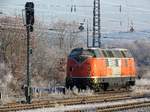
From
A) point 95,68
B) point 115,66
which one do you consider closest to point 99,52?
point 95,68

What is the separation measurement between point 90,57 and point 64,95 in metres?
4.20

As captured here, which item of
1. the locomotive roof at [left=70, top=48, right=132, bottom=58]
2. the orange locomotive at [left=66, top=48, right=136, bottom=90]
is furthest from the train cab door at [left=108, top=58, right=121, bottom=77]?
the locomotive roof at [left=70, top=48, right=132, bottom=58]

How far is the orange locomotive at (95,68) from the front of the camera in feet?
108

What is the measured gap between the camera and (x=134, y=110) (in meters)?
21.3

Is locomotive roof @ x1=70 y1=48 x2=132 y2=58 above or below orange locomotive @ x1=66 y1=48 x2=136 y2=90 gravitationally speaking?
above

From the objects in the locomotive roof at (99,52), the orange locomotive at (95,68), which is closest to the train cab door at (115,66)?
the orange locomotive at (95,68)

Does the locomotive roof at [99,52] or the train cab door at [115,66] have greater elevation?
the locomotive roof at [99,52]

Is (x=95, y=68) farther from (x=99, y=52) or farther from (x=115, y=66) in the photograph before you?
(x=115, y=66)

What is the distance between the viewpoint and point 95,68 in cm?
3325

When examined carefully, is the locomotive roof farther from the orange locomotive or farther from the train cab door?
the train cab door

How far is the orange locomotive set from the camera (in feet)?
108

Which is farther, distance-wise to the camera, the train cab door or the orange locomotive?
the train cab door

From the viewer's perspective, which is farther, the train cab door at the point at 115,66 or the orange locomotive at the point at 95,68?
the train cab door at the point at 115,66

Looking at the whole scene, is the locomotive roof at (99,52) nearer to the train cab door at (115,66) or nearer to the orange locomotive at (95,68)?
the orange locomotive at (95,68)
